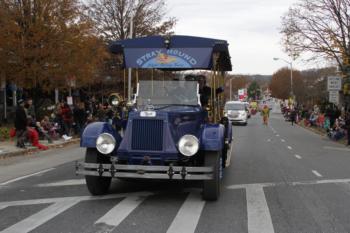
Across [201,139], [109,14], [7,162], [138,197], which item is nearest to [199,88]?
[201,139]

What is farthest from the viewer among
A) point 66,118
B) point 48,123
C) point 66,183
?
point 66,118

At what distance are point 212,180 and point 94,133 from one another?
87.3 inches

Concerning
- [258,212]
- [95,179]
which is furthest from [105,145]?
[258,212]

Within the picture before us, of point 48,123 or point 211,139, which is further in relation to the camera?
point 48,123

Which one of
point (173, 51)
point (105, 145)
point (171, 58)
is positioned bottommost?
point (105, 145)

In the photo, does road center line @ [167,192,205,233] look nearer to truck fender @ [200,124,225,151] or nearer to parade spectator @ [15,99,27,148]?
truck fender @ [200,124,225,151]

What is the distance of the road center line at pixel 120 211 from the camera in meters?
7.29

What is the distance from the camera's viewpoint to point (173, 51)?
9781 mm

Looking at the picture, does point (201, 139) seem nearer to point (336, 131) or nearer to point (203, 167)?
point (203, 167)

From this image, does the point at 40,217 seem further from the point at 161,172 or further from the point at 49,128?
the point at 49,128

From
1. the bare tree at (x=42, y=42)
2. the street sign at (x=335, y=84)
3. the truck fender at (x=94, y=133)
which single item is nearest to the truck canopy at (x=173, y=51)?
the truck fender at (x=94, y=133)

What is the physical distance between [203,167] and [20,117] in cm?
1134

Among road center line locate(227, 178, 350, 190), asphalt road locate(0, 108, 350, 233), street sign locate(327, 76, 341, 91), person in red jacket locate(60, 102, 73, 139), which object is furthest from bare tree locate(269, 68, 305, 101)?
asphalt road locate(0, 108, 350, 233)

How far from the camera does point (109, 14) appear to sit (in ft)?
134
